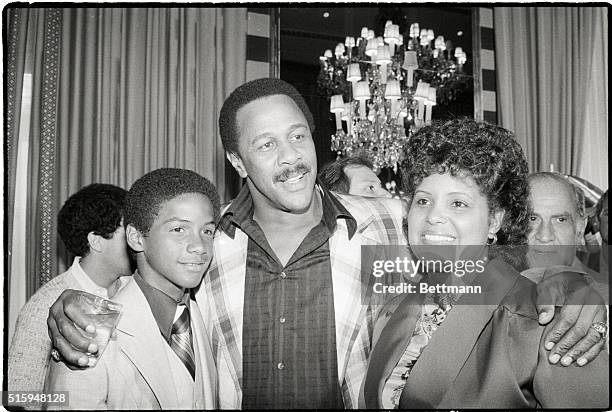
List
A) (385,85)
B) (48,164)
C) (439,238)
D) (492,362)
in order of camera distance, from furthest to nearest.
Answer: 1. (385,85)
2. (48,164)
3. (439,238)
4. (492,362)

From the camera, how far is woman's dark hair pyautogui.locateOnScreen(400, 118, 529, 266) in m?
1.35

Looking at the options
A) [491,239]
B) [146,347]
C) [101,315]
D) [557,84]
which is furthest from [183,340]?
[557,84]

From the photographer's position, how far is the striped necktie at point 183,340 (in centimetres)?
143

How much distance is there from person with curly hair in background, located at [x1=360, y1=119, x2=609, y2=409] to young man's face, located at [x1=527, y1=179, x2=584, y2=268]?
0.09m

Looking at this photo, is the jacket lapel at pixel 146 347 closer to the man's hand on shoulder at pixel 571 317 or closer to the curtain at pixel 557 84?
the man's hand on shoulder at pixel 571 317

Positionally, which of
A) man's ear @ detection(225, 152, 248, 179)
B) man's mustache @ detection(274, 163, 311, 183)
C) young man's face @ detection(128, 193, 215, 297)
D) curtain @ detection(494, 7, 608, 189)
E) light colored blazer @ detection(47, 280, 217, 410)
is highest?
curtain @ detection(494, 7, 608, 189)

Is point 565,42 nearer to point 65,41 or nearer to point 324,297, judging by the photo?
point 324,297

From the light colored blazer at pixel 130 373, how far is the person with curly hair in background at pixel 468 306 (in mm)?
478

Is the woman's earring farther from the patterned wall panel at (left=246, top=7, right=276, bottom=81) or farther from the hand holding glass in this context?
the patterned wall panel at (left=246, top=7, right=276, bottom=81)

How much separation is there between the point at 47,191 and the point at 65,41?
0.51 metres

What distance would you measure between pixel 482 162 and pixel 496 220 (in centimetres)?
14

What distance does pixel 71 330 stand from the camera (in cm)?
141

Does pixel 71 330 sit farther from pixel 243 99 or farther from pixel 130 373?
pixel 243 99

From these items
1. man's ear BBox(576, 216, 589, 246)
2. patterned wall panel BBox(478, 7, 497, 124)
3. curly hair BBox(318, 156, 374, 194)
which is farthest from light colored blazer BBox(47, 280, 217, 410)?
patterned wall panel BBox(478, 7, 497, 124)
